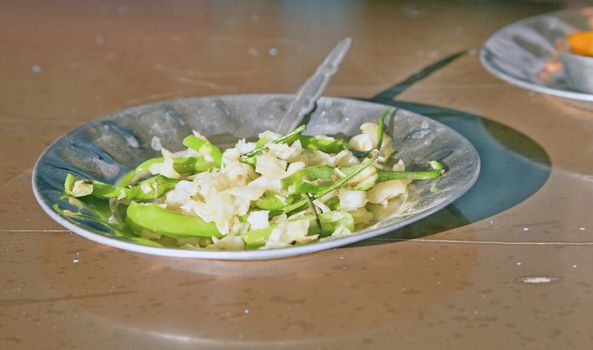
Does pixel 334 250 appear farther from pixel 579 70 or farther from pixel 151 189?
pixel 579 70

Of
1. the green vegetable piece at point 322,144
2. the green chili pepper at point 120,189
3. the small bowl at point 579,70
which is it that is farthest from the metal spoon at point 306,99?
the small bowl at point 579,70

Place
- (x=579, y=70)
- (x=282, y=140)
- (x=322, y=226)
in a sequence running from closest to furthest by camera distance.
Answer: (x=322, y=226) → (x=282, y=140) → (x=579, y=70)

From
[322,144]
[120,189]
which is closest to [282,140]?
[322,144]

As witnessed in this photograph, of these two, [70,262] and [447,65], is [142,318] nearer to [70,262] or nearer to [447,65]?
[70,262]

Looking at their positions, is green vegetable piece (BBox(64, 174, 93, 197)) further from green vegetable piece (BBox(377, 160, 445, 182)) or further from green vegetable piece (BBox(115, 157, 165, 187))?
green vegetable piece (BBox(377, 160, 445, 182))

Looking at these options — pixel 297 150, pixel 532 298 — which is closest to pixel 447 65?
pixel 297 150

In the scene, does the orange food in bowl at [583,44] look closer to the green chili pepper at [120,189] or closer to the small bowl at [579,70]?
the small bowl at [579,70]
